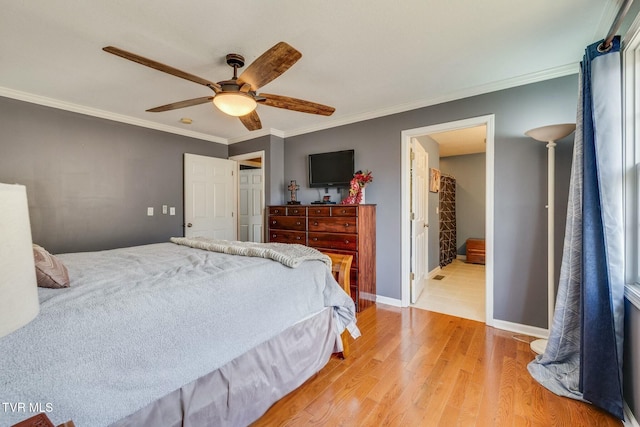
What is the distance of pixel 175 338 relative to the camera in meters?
1.15

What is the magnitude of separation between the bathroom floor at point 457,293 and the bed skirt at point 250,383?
180 cm

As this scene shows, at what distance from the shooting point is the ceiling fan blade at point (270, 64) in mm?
1535

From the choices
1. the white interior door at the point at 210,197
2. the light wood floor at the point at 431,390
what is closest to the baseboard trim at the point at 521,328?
the light wood floor at the point at 431,390

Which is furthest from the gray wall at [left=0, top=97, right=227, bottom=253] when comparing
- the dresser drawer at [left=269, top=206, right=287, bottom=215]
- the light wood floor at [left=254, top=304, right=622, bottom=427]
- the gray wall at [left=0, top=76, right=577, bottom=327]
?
the light wood floor at [left=254, top=304, right=622, bottom=427]

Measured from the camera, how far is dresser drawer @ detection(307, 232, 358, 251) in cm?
314

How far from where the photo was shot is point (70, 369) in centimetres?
87

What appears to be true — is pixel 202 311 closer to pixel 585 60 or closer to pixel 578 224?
pixel 578 224

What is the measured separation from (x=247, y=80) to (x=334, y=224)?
1862mm

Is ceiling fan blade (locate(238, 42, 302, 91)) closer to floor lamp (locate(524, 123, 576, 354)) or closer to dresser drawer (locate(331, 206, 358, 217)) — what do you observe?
dresser drawer (locate(331, 206, 358, 217))

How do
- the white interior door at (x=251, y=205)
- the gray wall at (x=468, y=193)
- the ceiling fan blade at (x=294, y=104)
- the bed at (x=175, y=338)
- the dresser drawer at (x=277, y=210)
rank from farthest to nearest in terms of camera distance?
the gray wall at (x=468, y=193) → the white interior door at (x=251, y=205) → the dresser drawer at (x=277, y=210) → the ceiling fan blade at (x=294, y=104) → the bed at (x=175, y=338)

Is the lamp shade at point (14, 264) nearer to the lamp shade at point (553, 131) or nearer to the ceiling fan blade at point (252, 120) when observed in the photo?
the ceiling fan blade at point (252, 120)

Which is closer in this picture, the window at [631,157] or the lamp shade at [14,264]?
the lamp shade at [14,264]

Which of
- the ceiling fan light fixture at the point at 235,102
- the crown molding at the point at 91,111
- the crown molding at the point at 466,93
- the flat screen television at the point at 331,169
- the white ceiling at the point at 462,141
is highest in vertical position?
the white ceiling at the point at 462,141

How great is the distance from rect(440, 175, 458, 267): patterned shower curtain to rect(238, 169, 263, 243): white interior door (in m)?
3.57
